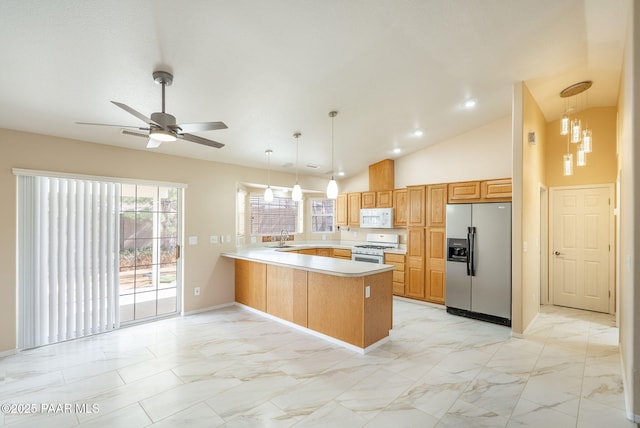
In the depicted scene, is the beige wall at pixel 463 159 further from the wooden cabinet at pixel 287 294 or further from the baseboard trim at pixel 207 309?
the baseboard trim at pixel 207 309

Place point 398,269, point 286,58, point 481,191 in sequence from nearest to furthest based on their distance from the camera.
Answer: point 286,58
point 481,191
point 398,269

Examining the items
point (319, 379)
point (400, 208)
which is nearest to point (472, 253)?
point (400, 208)

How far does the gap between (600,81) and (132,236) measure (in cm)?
656

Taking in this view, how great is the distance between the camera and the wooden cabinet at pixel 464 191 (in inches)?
186

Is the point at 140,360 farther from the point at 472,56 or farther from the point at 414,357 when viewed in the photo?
the point at 472,56

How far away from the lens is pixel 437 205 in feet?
16.9

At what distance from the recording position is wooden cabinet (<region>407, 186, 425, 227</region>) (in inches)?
211

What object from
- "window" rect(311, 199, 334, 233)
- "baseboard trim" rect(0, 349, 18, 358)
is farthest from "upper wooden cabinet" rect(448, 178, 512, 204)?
"baseboard trim" rect(0, 349, 18, 358)

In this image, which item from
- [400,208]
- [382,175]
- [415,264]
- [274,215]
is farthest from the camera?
[274,215]

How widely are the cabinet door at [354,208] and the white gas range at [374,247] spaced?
44cm

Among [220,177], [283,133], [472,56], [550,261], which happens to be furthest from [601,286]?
[220,177]

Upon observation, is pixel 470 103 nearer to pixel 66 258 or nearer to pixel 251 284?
pixel 251 284

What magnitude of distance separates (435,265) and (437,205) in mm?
1019

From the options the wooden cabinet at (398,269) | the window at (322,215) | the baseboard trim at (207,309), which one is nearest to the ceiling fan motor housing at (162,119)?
the baseboard trim at (207,309)
